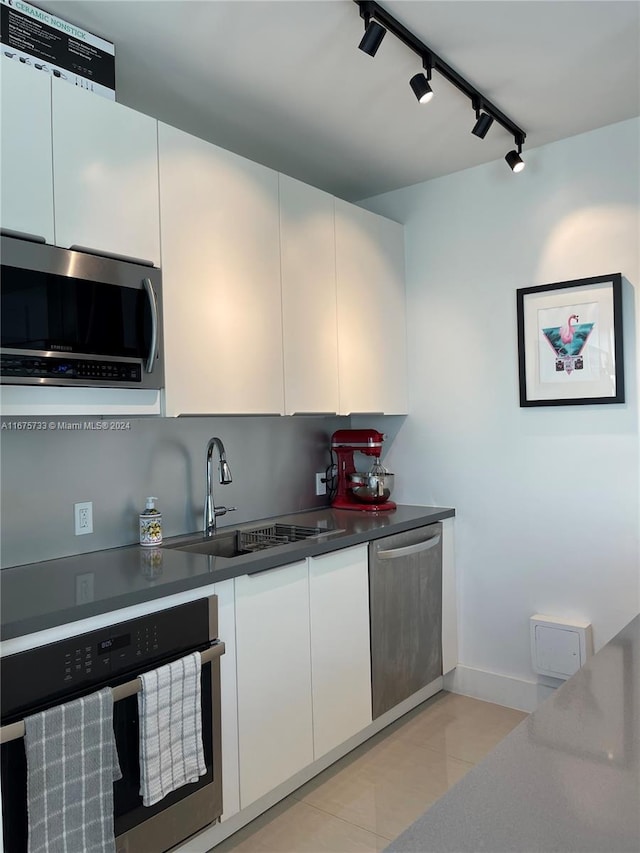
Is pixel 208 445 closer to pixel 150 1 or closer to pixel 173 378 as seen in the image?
pixel 173 378

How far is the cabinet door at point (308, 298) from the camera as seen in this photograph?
8.77ft

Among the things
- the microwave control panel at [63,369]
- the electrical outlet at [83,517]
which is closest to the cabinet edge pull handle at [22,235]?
the microwave control panel at [63,369]

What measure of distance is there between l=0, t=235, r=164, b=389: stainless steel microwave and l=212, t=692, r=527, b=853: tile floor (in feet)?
5.10

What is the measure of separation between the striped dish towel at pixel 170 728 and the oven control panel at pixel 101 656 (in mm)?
49

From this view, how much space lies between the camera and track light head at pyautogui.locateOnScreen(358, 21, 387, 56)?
6.11ft

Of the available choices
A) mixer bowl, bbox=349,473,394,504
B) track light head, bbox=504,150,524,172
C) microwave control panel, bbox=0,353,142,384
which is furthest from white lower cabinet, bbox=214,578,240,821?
track light head, bbox=504,150,524,172

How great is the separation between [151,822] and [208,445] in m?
1.36

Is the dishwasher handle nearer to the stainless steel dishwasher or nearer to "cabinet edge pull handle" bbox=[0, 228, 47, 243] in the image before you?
the stainless steel dishwasher

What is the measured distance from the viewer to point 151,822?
1.79 m

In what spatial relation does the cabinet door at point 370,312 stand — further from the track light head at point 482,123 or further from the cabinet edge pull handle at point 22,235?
the cabinet edge pull handle at point 22,235

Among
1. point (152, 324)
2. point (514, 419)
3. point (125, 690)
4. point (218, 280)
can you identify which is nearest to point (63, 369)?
point (152, 324)

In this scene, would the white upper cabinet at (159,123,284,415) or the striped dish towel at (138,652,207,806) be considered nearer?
the striped dish towel at (138,652,207,806)

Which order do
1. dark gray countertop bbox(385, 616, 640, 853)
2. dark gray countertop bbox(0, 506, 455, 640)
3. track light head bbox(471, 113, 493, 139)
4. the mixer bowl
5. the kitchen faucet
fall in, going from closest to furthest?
dark gray countertop bbox(385, 616, 640, 853) → dark gray countertop bbox(0, 506, 455, 640) → track light head bbox(471, 113, 493, 139) → the kitchen faucet → the mixer bowl

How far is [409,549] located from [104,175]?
6.29 feet
